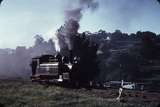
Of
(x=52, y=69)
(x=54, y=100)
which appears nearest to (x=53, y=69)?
(x=52, y=69)

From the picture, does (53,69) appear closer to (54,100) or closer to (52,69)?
(52,69)

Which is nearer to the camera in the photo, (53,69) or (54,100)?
(54,100)

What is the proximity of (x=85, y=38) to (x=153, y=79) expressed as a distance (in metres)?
10.5

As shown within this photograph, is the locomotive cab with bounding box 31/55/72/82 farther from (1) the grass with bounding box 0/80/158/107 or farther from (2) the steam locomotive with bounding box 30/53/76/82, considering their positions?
(1) the grass with bounding box 0/80/158/107

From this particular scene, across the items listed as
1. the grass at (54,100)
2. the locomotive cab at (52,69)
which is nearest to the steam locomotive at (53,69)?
the locomotive cab at (52,69)

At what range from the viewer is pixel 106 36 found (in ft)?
131

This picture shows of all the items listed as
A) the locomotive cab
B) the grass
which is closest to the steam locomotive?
the locomotive cab

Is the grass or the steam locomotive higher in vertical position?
the steam locomotive

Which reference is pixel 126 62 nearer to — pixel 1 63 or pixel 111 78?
pixel 111 78

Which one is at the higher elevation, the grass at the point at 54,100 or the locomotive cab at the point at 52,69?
the locomotive cab at the point at 52,69

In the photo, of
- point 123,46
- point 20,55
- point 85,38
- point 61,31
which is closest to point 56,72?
point 85,38

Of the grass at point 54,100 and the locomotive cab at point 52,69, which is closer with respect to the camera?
the grass at point 54,100

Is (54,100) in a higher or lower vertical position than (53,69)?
lower

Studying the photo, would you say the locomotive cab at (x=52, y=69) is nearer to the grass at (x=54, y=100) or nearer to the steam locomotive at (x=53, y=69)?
the steam locomotive at (x=53, y=69)
